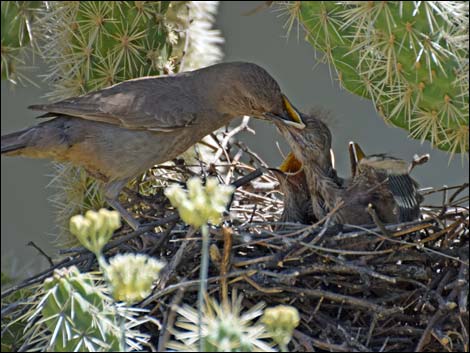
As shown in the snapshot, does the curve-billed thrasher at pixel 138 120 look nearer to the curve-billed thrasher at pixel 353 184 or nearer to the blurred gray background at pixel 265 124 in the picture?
the curve-billed thrasher at pixel 353 184

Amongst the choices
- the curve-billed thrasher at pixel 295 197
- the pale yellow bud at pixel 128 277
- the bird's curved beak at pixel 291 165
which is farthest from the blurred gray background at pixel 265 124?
the pale yellow bud at pixel 128 277

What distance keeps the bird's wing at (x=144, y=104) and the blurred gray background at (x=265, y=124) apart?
4.89 feet

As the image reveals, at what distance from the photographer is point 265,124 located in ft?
19.0

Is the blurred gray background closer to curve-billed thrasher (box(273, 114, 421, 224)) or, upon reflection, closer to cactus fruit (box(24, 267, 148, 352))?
curve-billed thrasher (box(273, 114, 421, 224))

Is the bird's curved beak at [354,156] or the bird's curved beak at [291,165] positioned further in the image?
the bird's curved beak at [291,165]

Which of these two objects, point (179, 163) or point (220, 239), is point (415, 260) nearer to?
point (220, 239)

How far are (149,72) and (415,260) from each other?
1.55 meters

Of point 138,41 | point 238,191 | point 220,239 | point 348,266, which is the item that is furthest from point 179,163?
point 348,266

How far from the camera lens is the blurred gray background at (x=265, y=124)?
588cm

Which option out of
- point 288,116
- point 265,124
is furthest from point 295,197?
point 265,124

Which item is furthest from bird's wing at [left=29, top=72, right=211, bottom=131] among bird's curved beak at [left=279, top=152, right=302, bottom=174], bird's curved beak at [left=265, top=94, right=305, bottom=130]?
bird's curved beak at [left=279, top=152, right=302, bottom=174]

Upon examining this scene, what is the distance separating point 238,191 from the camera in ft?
14.5

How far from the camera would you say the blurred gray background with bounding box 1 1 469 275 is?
588 centimetres

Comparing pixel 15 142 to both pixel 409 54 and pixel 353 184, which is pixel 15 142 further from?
pixel 409 54
